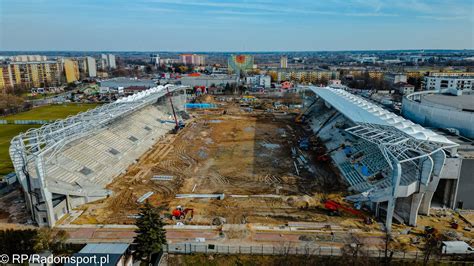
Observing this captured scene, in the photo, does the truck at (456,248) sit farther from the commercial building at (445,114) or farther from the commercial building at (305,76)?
the commercial building at (305,76)

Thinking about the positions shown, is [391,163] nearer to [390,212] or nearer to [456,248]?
[390,212]

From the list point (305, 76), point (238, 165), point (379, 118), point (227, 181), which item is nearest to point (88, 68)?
point (305, 76)

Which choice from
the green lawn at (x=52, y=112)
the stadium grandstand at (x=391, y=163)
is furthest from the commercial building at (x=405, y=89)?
the green lawn at (x=52, y=112)

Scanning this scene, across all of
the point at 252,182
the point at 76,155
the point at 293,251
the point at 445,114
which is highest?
the point at 445,114

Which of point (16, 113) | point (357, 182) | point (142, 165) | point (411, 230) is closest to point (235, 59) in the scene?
point (16, 113)

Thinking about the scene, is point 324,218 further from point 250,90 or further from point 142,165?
point 250,90

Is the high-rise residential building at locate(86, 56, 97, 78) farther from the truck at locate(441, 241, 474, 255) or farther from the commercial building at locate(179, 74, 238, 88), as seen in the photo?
the truck at locate(441, 241, 474, 255)
